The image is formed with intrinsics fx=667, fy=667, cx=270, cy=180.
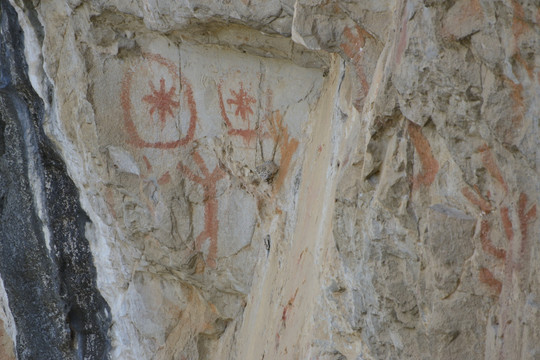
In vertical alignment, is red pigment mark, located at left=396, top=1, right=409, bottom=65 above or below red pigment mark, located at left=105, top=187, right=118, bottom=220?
above

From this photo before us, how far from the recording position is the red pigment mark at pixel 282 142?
8.73 feet

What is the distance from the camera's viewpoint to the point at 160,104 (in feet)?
9.19

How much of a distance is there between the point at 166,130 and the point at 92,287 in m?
0.88

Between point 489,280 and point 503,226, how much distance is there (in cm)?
14

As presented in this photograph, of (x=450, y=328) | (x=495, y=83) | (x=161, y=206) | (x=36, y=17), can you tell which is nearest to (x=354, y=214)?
(x=450, y=328)

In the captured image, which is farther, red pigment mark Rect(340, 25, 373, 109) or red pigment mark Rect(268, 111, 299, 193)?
red pigment mark Rect(268, 111, 299, 193)

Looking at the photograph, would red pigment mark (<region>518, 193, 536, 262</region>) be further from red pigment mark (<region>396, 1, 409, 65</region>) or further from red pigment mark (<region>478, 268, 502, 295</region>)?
red pigment mark (<region>396, 1, 409, 65</region>)

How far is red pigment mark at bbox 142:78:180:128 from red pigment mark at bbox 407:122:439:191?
4.64 ft

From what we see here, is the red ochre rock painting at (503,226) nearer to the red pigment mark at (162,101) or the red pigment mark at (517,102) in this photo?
the red pigment mark at (517,102)

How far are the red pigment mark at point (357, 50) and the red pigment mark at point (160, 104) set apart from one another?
1.00m

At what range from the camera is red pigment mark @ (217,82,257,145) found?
2.74 metres

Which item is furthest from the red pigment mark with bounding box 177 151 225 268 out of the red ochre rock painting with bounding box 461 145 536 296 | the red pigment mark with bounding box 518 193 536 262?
the red pigment mark with bounding box 518 193 536 262

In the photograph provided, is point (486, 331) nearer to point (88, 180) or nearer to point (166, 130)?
point (166, 130)

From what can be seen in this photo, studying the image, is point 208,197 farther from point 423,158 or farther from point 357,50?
point 423,158
